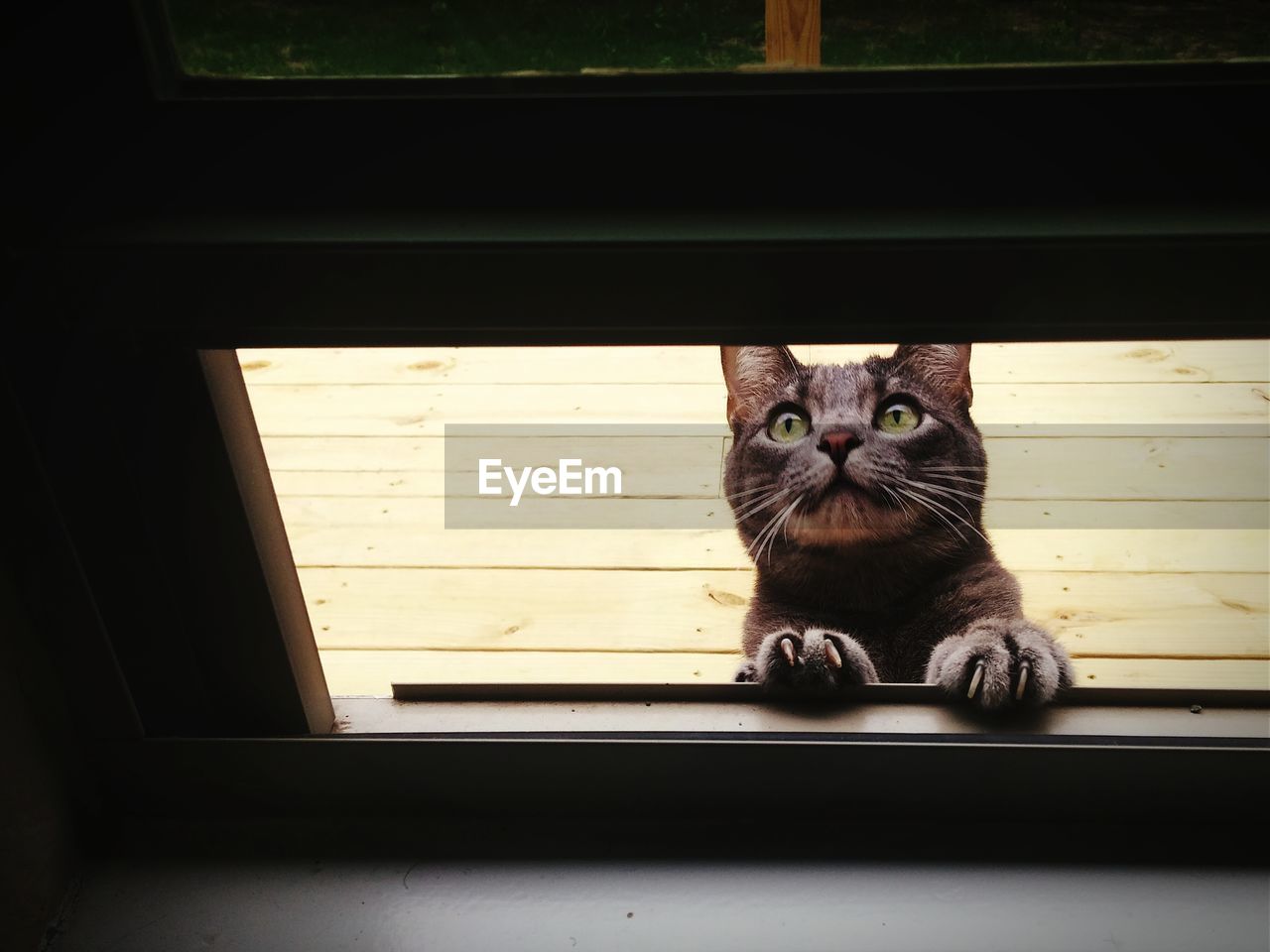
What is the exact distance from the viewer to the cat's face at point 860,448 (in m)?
1.25

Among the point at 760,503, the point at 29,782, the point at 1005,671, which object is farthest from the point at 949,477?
the point at 29,782

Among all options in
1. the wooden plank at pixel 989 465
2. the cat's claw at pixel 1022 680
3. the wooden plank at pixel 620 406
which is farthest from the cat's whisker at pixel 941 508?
the wooden plank at pixel 620 406

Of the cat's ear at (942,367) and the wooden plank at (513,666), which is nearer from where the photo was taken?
the wooden plank at (513,666)

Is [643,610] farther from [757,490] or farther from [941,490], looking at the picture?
[941,490]

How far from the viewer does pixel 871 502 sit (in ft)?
4.09

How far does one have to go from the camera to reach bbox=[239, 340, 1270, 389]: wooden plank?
1649 mm

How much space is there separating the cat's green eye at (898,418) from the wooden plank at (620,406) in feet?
1.59

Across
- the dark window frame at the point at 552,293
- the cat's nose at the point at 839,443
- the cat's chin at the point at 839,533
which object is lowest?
the cat's chin at the point at 839,533

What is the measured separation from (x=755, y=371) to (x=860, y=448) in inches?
8.3

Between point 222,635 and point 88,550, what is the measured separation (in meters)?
0.13

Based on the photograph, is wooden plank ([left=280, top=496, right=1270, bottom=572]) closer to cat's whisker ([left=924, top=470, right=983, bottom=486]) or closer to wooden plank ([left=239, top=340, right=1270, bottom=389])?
cat's whisker ([left=924, top=470, right=983, bottom=486])

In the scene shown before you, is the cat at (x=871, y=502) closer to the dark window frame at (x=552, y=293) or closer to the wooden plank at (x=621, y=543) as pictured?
the wooden plank at (x=621, y=543)

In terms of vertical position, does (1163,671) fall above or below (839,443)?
below

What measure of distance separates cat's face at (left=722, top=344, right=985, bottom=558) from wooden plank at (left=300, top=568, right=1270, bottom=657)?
0.49ft
